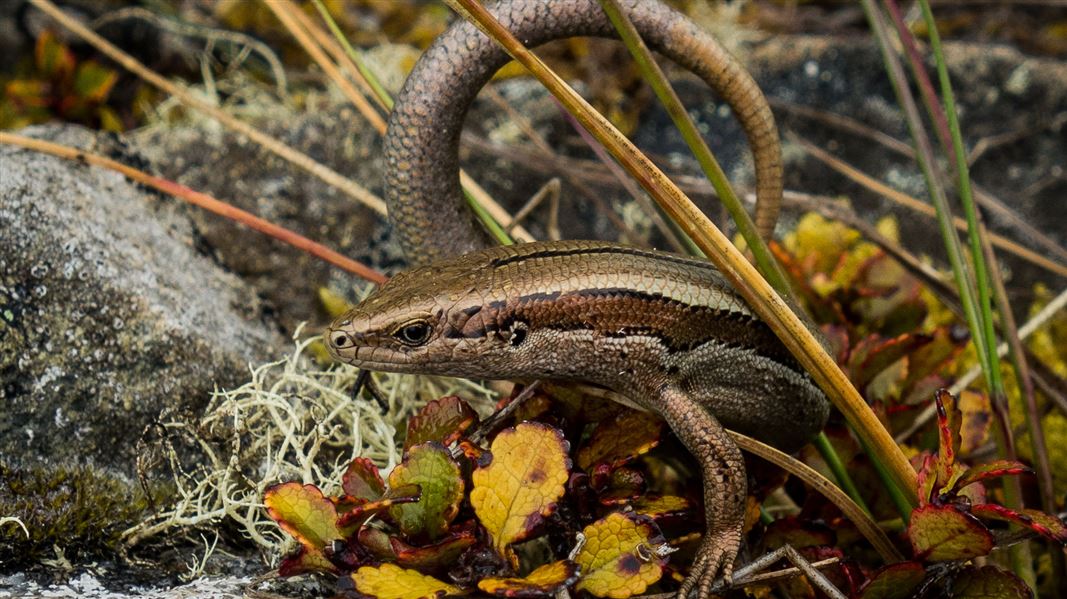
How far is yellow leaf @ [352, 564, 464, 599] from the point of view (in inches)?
69.1

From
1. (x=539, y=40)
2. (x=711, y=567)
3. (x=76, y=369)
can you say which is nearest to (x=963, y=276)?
(x=711, y=567)

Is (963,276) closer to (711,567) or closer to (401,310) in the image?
(711,567)

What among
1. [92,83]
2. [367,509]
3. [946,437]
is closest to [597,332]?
[367,509]

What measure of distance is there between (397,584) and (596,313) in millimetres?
705

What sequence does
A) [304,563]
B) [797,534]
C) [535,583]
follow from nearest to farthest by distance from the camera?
[535,583] → [304,563] → [797,534]

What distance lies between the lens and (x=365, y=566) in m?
1.81

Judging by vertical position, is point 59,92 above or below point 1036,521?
above

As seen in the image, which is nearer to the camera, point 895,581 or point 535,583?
point 535,583

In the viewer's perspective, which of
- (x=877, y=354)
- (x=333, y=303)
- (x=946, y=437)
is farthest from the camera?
(x=333, y=303)

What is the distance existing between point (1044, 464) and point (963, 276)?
1.68ft

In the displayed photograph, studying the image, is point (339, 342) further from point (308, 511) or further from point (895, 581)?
point (895, 581)

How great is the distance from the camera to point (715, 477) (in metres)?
Result: 2.13

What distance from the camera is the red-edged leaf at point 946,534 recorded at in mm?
1902

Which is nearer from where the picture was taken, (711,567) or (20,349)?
(711,567)
